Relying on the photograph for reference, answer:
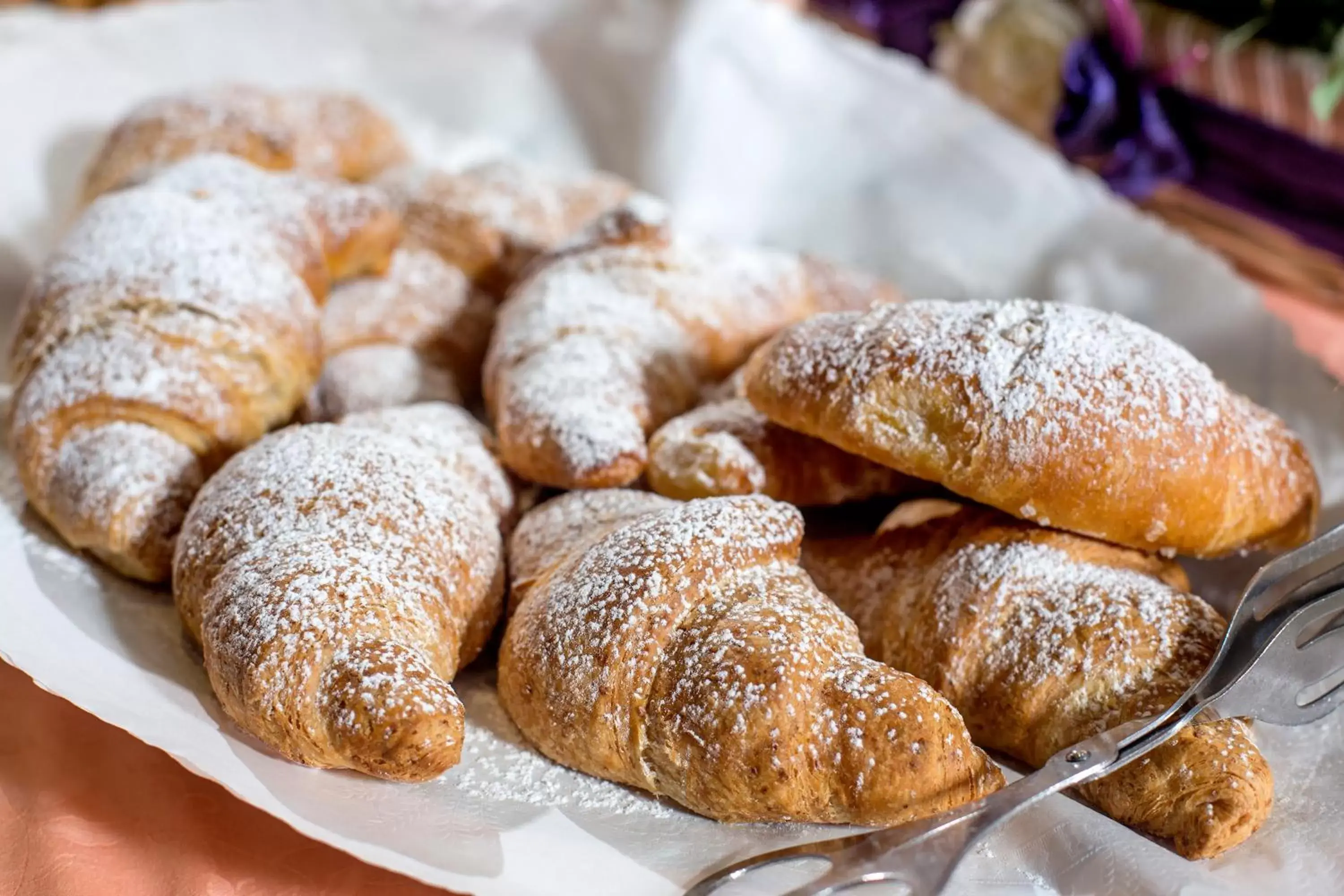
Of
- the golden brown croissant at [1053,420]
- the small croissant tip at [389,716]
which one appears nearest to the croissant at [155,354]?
the small croissant tip at [389,716]

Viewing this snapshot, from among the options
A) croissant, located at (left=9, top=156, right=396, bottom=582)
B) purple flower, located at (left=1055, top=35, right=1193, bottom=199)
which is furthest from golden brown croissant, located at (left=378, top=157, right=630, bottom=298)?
purple flower, located at (left=1055, top=35, right=1193, bottom=199)

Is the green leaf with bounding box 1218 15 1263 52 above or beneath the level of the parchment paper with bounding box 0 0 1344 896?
above

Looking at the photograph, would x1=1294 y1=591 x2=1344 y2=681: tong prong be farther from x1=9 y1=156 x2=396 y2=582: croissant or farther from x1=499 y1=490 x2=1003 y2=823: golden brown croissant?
x1=9 y1=156 x2=396 y2=582: croissant

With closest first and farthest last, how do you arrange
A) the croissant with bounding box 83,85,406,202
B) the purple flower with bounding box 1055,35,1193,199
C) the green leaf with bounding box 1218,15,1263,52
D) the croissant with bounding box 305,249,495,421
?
1. the croissant with bounding box 305,249,495,421
2. the croissant with bounding box 83,85,406,202
3. the green leaf with bounding box 1218,15,1263,52
4. the purple flower with bounding box 1055,35,1193,199

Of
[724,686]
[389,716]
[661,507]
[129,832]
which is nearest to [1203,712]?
[724,686]

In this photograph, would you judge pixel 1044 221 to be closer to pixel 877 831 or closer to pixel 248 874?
pixel 877 831

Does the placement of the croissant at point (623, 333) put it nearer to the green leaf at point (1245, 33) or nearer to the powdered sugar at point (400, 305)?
the powdered sugar at point (400, 305)

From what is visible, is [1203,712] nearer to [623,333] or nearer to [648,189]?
[623,333]
